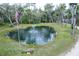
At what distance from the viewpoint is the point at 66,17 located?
201cm

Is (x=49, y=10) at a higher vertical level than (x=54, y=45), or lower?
higher

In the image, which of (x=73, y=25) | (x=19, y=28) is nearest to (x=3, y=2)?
(x=19, y=28)

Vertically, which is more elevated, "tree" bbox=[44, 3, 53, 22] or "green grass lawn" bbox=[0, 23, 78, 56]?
"tree" bbox=[44, 3, 53, 22]

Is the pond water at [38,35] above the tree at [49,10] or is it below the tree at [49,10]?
below

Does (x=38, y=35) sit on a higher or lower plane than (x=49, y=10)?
lower

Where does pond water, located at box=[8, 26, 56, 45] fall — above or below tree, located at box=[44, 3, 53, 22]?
below

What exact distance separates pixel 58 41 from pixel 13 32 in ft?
1.01

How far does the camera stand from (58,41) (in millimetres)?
2010

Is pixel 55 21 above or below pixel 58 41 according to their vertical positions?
above

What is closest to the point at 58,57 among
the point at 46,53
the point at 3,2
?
the point at 46,53

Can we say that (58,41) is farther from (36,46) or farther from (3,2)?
(3,2)

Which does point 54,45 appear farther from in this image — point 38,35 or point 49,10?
point 49,10

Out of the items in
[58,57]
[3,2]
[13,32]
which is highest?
[3,2]

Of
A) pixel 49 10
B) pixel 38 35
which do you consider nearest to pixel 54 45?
pixel 38 35
